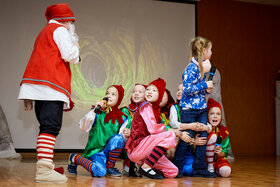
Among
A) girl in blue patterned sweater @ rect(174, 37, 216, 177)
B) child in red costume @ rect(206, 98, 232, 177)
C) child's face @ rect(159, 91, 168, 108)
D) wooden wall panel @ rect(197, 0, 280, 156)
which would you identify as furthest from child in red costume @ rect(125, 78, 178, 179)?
wooden wall panel @ rect(197, 0, 280, 156)

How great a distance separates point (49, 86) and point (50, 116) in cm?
20

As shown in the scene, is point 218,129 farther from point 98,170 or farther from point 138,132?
point 98,170

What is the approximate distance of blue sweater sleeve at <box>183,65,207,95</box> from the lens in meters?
2.84

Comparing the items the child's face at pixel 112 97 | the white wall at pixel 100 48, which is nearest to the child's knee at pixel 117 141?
the child's face at pixel 112 97

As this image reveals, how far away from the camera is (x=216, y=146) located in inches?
124

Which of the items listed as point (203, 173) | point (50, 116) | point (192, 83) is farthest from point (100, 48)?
point (50, 116)

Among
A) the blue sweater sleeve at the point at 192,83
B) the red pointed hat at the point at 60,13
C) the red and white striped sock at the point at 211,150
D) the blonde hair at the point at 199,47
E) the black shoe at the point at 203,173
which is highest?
the red pointed hat at the point at 60,13

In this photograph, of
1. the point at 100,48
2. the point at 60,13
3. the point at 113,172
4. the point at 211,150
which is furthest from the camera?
the point at 100,48

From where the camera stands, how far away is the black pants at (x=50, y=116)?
2.41 m

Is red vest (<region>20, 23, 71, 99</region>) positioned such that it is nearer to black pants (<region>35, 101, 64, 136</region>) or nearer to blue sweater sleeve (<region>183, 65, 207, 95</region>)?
black pants (<region>35, 101, 64, 136</region>)

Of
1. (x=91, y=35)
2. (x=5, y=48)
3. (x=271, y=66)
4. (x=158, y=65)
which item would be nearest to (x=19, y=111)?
(x=5, y=48)

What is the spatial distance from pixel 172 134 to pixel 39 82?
1.10 metres

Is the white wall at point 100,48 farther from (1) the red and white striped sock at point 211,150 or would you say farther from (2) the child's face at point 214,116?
(1) the red and white striped sock at point 211,150

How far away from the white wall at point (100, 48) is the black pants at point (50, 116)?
3335 millimetres
